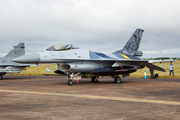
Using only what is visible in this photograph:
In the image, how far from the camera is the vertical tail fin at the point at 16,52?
22.3 m

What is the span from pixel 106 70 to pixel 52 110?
27.7 ft

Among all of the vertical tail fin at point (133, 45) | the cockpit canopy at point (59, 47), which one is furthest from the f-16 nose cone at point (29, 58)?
the vertical tail fin at point (133, 45)

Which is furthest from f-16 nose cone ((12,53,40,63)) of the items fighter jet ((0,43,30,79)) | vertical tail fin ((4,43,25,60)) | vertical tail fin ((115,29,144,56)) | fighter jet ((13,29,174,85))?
vertical tail fin ((4,43,25,60))

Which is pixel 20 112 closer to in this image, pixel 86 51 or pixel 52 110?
pixel 52 110

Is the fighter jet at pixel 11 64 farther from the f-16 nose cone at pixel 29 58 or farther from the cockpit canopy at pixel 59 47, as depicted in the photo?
the f-16 nose cone at pixel 29 58

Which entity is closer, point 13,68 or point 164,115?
point 164,115

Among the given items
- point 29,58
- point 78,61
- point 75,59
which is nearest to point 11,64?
point 29,58

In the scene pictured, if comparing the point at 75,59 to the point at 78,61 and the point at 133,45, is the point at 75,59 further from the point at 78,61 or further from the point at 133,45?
the point at 133,45

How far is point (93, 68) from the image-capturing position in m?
13.7

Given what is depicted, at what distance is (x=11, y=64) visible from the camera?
69.5 feet

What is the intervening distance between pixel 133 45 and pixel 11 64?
1359 centimetres

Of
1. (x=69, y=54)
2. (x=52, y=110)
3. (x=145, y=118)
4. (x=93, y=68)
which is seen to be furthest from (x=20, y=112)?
(x=93, y=68)

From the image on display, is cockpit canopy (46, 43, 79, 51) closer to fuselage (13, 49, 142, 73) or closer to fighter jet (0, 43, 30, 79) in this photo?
fuselage (13, 49, 142, 73)

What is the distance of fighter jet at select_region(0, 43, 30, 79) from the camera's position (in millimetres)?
20739
